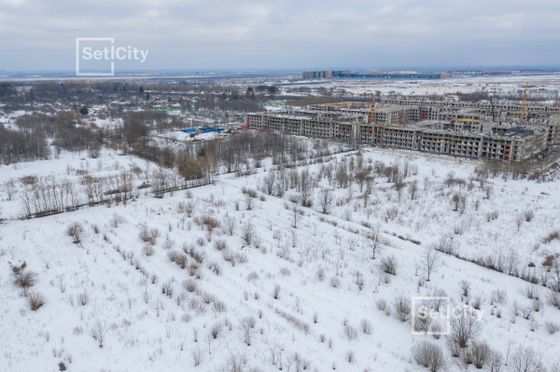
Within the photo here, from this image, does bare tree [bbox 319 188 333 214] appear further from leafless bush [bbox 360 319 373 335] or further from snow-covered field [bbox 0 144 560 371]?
leafless bush [bbox 360 319 373 335]

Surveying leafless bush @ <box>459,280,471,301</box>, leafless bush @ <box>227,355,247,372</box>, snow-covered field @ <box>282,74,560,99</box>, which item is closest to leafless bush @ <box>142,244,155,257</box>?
leafless bush @ <box>227,355,247,372</box>

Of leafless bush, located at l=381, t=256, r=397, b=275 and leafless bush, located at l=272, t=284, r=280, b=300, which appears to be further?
leafless bush, located at l=381, t=256, r=397, b=275

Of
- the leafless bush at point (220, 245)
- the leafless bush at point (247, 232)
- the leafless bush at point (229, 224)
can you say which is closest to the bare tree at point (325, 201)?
the leafless bush at point (247, 232)

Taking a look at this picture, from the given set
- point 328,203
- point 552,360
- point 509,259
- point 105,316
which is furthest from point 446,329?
point 328,203

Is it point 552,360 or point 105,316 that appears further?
point 105,316

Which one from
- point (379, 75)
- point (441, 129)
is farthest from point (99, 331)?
point (379, 75)

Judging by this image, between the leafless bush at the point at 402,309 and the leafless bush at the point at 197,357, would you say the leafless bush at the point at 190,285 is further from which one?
the leafless bush at the point at 402,309

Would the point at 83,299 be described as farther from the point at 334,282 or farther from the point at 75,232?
the point at 334,282

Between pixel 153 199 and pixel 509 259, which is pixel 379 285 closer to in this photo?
pixel 509 259
